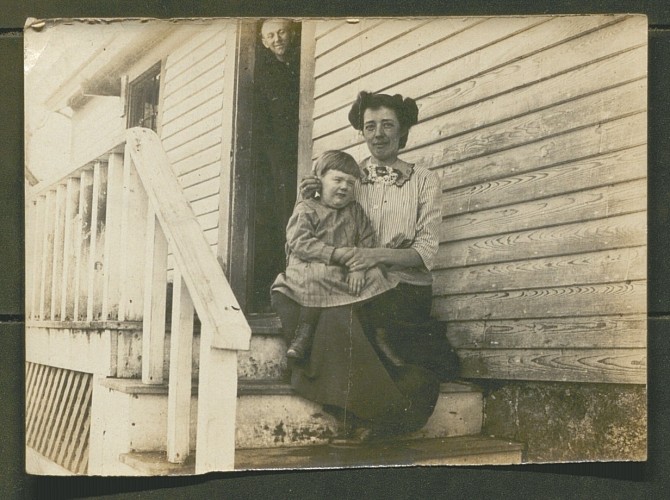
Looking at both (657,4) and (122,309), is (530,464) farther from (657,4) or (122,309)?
(657,4)

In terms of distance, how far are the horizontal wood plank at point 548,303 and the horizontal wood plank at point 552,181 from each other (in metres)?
0.36

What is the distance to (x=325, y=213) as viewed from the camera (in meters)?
3.06

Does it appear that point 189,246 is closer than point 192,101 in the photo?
Yes

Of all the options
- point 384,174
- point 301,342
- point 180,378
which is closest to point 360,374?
point 301,342

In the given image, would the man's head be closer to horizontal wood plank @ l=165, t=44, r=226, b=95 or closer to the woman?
horizontal wood plank @ l=165, t=44, r=226, b=95

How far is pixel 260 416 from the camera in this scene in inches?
117

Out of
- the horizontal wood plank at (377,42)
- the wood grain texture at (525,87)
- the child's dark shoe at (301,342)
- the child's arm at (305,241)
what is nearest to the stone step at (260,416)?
the child's dark shoe at (301,342)

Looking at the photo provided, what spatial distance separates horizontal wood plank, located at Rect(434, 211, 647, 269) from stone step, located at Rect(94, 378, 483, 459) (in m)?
0.50

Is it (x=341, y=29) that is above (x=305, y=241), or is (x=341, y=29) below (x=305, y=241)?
above

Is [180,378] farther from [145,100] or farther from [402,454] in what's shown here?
[145,100]

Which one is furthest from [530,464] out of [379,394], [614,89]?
[614,89]

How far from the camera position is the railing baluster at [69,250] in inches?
118

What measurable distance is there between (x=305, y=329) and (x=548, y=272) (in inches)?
37.8

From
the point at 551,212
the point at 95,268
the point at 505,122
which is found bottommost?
the point at 95,268
